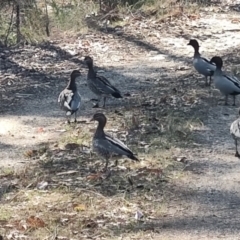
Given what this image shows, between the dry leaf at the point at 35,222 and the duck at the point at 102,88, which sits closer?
the dry leaf at the point at 35,222

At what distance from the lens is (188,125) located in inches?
Result: 358

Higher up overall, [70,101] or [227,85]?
[227,85]

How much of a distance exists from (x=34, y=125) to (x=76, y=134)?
36.2 inches

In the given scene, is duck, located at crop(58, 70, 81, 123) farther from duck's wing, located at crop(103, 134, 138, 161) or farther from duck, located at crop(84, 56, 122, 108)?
duck's wing, located at crop(103, 134, 138, 161)

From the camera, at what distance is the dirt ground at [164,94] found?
675cm

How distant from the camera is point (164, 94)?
10883 millimetres

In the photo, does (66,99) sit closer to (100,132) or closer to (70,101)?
(70,101)

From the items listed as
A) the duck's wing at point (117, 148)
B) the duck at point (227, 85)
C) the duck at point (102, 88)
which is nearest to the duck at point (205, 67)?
the duck at point (227, 85)

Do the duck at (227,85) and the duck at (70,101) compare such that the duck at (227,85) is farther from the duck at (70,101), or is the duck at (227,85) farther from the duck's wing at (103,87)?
the duck at (70,101)

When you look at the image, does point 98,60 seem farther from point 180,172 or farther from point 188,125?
Result: point 180,172

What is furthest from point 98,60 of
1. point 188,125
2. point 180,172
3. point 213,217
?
point 213,217

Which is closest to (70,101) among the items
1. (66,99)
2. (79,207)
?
(66,99)

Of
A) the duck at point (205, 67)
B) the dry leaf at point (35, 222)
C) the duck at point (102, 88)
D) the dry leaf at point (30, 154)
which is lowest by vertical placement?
the dry leaf at point (30, 154)

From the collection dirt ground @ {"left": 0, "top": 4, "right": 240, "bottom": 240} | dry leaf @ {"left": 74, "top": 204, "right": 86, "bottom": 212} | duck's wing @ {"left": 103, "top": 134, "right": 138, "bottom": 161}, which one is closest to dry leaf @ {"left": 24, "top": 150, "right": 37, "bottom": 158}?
dirt ground @ {"left": 0, "top": 4, "right": 240, "bottom": 240}
